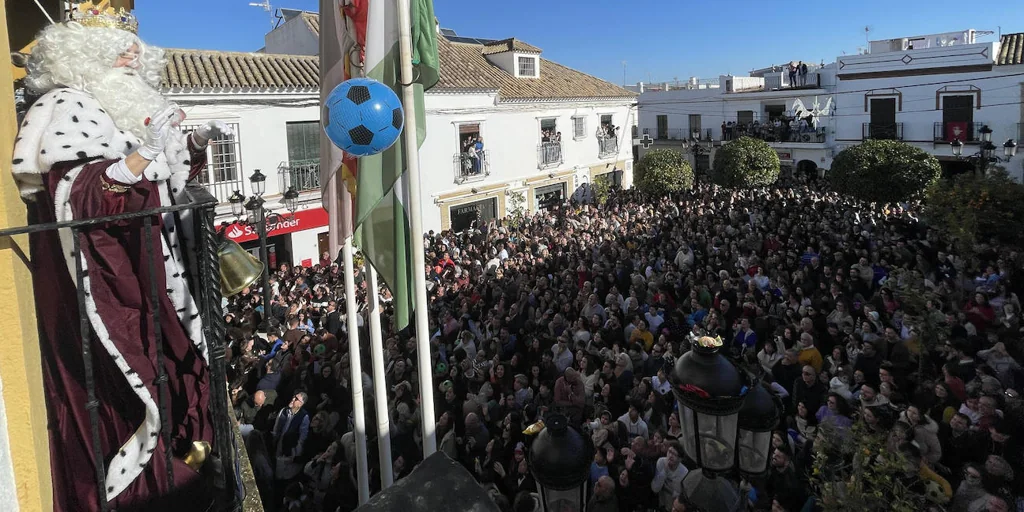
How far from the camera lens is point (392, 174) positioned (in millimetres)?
3871

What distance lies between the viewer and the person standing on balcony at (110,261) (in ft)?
7.39

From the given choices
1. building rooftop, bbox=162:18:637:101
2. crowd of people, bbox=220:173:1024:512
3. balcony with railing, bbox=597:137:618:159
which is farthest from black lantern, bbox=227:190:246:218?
balcony with railing, bbox=597:137:618:159

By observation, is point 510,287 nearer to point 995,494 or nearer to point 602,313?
point 602,313

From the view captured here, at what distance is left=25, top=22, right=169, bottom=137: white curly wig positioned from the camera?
240 cm

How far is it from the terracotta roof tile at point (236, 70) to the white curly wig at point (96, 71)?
12.9 metres

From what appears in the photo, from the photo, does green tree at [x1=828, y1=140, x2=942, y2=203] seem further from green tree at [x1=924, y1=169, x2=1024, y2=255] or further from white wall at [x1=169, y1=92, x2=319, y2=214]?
white wall at [x1=169, y1=92, x2=319, y2=214]

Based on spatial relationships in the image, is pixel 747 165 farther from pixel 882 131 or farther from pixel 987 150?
pixel 882 131

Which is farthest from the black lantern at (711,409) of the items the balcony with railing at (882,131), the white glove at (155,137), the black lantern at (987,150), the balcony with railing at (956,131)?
the balcony with railing at (882,131)

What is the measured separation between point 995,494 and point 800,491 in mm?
1258

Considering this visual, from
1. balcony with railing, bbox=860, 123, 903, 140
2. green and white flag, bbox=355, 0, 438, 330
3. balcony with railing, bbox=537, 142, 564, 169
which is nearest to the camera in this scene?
green and white flag, bbox=355, 0, 438, 330

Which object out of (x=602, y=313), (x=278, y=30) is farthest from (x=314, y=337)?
(x=278, y=30)

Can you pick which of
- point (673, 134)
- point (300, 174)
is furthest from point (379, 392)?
point (673, 134)

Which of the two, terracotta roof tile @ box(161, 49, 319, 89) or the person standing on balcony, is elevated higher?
terracotta roof tile @ box(161, 49, 319, 89)

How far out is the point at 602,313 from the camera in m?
9.87
